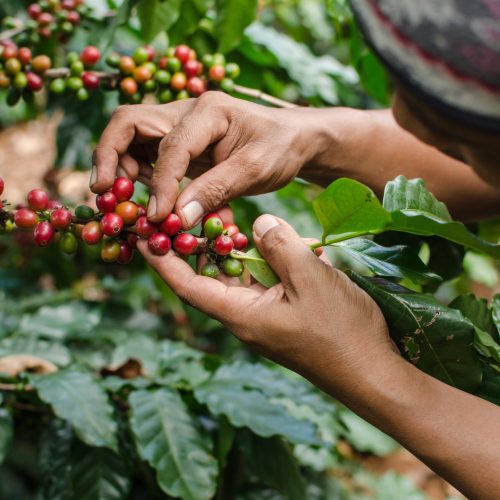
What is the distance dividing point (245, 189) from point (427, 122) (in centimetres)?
47

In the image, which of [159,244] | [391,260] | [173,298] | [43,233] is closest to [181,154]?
[159,244]

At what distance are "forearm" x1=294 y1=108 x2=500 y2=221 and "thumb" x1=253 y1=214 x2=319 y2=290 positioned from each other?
1.50 ft

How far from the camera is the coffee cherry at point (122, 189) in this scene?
3.51 ft

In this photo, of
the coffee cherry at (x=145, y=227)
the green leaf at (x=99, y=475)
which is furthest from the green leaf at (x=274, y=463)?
the coffee cherry at (x=145, y=227)

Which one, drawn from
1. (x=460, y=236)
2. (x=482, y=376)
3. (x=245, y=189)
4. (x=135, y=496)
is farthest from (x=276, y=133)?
(x=135, y=496)

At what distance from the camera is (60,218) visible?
1.05m

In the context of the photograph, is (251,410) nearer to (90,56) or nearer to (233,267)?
(233,267)

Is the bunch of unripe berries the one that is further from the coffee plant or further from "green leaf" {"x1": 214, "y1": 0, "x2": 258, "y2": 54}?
"green leaf" {"x1": 214, "y1": 0, "x2": 258, "y2": 54}

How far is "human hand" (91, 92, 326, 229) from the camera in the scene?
106cm

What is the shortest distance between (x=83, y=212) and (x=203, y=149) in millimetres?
244

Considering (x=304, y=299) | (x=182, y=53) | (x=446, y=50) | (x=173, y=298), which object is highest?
(x=446, y=50)

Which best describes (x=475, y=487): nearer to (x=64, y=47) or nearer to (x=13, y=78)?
(x=13, y=78)

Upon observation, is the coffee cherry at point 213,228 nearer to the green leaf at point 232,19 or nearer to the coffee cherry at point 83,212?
the coffee cherry at point 83,212

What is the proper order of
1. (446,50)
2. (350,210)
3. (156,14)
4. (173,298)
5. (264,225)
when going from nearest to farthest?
(446,50)
(350,210)
(264,225)
(156,14)
(173,298)
